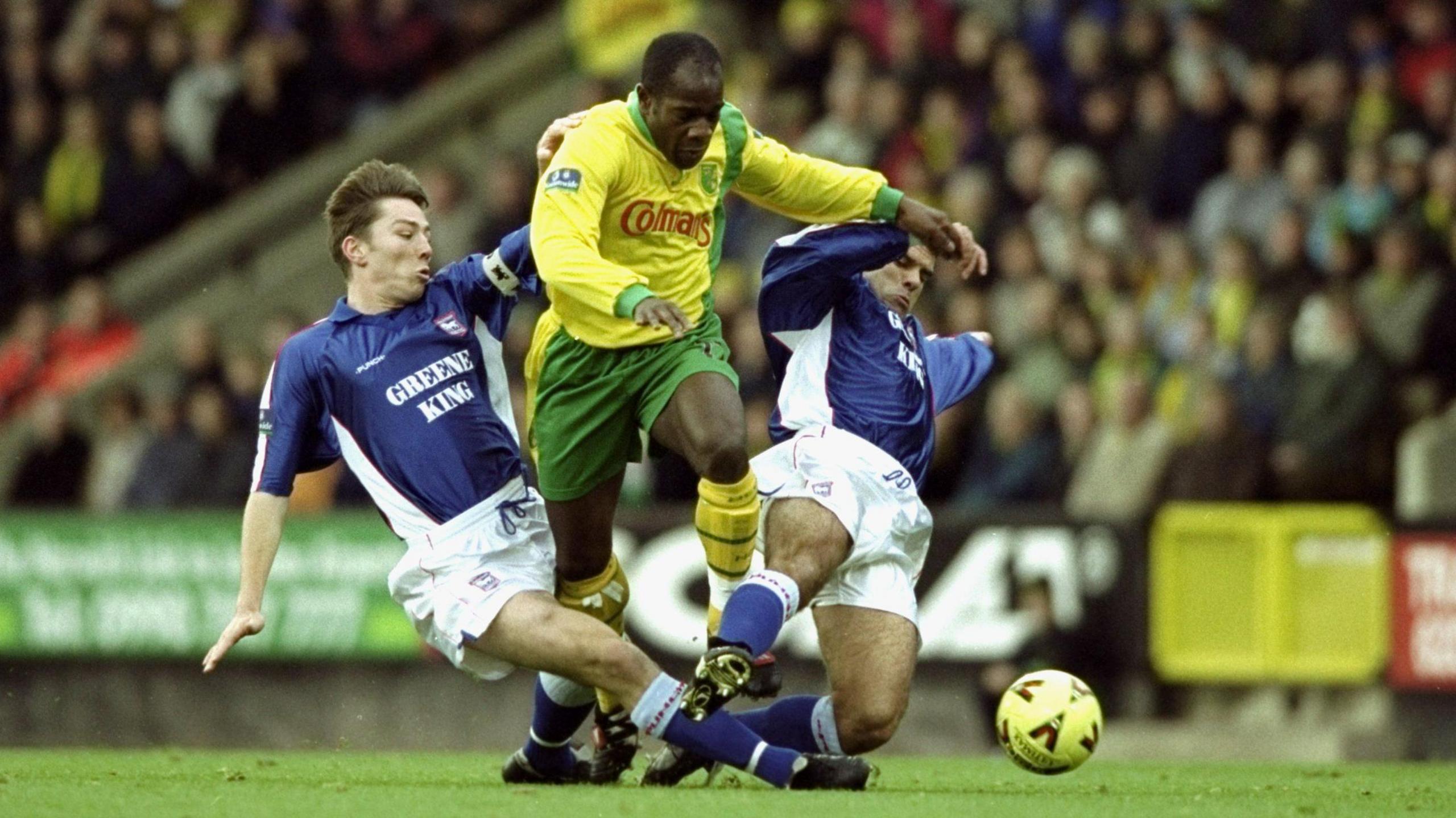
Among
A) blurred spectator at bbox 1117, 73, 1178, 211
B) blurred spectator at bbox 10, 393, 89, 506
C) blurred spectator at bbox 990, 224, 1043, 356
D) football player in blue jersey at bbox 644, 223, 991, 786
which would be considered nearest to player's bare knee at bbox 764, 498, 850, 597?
football player in blue jersey at bbox 644, 223, 991, 786

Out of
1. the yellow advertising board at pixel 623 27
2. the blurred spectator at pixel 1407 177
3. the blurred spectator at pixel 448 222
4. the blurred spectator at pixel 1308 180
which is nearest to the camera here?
the blurred spectator at pixel 1407 177

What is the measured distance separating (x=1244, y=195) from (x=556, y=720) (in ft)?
24.3

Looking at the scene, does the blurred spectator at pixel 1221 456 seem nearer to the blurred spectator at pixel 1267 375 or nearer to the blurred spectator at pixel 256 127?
the blurred spectator at pixel 1267 375

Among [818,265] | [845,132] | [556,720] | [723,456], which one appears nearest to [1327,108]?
[845,132]

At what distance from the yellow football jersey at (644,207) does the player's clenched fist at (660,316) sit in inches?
3.1

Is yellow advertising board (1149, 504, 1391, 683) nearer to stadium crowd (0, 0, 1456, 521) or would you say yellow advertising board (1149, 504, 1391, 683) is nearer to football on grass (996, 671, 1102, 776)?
stadium crowd (0, 0, 1456, 521)

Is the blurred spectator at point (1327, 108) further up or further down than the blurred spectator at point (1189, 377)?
further up

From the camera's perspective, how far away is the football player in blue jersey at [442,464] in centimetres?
809

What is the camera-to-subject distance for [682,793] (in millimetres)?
8125

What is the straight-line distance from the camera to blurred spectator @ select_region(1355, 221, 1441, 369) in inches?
541

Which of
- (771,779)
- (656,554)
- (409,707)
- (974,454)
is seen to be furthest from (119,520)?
(771,779)

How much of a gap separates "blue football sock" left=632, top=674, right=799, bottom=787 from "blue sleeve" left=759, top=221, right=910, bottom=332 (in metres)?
1.65

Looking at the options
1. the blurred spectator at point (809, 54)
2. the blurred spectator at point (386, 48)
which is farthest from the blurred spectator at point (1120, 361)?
the blurred spectator at point (386, 48)

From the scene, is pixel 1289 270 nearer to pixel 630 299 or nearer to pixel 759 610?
pixel 759 610
